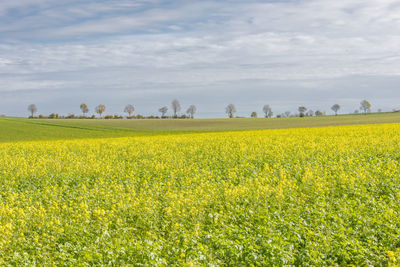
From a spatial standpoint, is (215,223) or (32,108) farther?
(32,108)

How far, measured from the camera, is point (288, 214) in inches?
445

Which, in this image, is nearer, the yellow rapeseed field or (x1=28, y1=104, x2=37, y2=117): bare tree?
the yellow rapeseed field

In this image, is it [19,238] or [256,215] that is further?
Answer: [256,215]

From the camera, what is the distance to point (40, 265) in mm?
8625

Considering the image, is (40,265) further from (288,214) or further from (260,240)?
(288,214)

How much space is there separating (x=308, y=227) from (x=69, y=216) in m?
7.95

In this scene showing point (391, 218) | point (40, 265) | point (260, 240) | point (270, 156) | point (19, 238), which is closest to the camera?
point (40, 265)

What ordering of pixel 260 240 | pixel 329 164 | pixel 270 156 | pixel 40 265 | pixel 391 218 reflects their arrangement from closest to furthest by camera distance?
1. pixel 40 265
2. pixel 260 240
3. pixel 391 218
4. pixel 329 164
5. pixel 270 156

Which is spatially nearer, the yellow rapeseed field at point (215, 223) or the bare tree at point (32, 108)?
A: the yellow rapeseed field at point (215, 223)

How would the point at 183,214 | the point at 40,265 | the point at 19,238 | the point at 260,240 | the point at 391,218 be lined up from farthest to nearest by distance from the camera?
1. the point at 183,214
2. the point at 391,218
3. the point at 19,238
4. the point at 260,240
5. the point at 40,265

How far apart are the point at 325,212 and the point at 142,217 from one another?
599 cm

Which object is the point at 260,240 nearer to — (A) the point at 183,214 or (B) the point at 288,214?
(B) the point at 288,214

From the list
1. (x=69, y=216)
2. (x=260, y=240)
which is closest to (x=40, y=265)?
(x=69, y=216)

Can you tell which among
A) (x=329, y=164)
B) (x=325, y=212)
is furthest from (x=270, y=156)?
(x=325, y=212)
